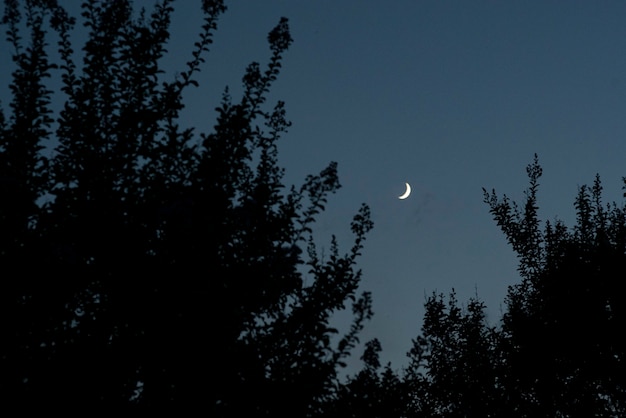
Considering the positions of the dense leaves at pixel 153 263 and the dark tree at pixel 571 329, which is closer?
the dense leaves at pixel 153 263

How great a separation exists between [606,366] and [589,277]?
2224mm

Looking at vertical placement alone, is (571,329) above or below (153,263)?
above

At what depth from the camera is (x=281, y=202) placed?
8.48 m

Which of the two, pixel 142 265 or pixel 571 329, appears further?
pixel 571 329

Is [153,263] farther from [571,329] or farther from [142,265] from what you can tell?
[571,329]

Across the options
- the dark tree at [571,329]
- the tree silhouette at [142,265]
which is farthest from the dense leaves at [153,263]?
the dark tree at [571,329]

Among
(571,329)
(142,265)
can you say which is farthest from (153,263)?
(571,329)

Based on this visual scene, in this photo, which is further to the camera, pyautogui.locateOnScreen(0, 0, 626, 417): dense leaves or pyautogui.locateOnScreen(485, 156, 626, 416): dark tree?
pyautogui.locateOnScreen(485, 156, 626, 416): dark tree

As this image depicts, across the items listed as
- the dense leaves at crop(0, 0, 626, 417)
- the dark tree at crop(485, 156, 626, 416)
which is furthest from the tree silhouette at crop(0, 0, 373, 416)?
the dark tree at crop(485, 156, 626, 416)

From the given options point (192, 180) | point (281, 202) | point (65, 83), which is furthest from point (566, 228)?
point (65, 83)

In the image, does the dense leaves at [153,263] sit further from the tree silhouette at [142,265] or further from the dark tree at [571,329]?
the dark tree at [571,329]

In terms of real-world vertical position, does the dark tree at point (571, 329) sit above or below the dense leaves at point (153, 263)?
above

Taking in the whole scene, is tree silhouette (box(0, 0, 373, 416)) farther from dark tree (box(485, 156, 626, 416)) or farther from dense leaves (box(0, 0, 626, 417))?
dark tree (box(485, 156, 626, 416))

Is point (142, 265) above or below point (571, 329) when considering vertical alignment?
below
